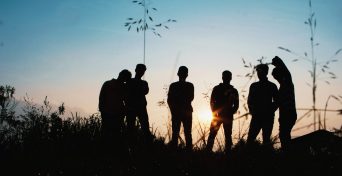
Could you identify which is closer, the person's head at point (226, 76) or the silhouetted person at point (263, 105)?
the silhouetted person at point (263, 105)

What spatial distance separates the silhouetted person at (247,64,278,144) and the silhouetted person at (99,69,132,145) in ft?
7.42

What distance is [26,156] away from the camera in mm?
4215

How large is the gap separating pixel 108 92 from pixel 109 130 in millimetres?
761

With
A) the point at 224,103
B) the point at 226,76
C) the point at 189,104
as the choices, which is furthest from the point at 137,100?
the point at 226,76

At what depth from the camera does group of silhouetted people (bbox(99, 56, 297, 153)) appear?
5.33 metres

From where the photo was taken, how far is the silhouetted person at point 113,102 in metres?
6.00

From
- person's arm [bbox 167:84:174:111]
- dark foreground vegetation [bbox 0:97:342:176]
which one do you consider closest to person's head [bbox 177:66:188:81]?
person's arm [bbox 167:84:174:111]

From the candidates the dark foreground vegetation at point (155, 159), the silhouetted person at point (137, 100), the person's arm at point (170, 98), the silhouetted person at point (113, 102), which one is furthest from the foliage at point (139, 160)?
the person's arm at point (170, 98)

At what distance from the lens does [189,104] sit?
671cm

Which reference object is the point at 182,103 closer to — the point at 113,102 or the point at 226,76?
the point at 226,76

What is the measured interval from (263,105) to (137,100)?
233 centimetres

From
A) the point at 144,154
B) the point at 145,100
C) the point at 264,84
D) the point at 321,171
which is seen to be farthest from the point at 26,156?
the point at 264,84

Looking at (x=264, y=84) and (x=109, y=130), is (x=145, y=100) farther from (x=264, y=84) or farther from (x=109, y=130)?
(x=264, y=84)

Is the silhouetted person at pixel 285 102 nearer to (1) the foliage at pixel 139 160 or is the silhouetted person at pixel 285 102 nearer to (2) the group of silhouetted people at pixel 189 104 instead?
(2) the group of silhouetted people at pixel 189 104
